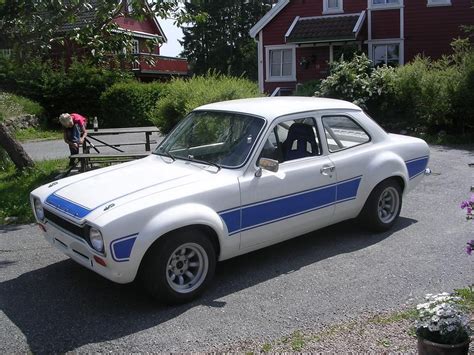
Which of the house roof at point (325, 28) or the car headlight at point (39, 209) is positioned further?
the house roof at point (325, 28)

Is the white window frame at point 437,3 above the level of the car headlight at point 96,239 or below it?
above

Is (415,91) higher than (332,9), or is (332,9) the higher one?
(332,9)

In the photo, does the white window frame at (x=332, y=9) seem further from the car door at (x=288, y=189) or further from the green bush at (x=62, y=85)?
the car door at (x=288, y=189)

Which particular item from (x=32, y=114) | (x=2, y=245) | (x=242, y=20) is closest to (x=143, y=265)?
(x=2, y=245)

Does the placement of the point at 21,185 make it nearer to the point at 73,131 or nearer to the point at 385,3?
the point at 73,131

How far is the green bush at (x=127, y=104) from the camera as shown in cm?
2658

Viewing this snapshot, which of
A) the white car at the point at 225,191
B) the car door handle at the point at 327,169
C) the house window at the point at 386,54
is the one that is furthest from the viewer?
the house window at the point at 386,54

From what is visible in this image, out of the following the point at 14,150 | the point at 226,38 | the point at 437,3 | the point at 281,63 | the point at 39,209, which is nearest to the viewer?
the point at 39,209

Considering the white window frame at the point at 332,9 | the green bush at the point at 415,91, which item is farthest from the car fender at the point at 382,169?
the white window frame at the point at 332,9

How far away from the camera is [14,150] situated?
409 inches

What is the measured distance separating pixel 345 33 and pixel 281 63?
4.10 metres

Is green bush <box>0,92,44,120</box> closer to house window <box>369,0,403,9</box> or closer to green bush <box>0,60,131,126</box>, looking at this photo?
green bush <box>0,60,131,126</box>

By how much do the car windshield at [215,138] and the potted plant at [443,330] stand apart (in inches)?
92.5

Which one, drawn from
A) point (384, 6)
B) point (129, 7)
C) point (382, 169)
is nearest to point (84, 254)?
point (382, 169)
